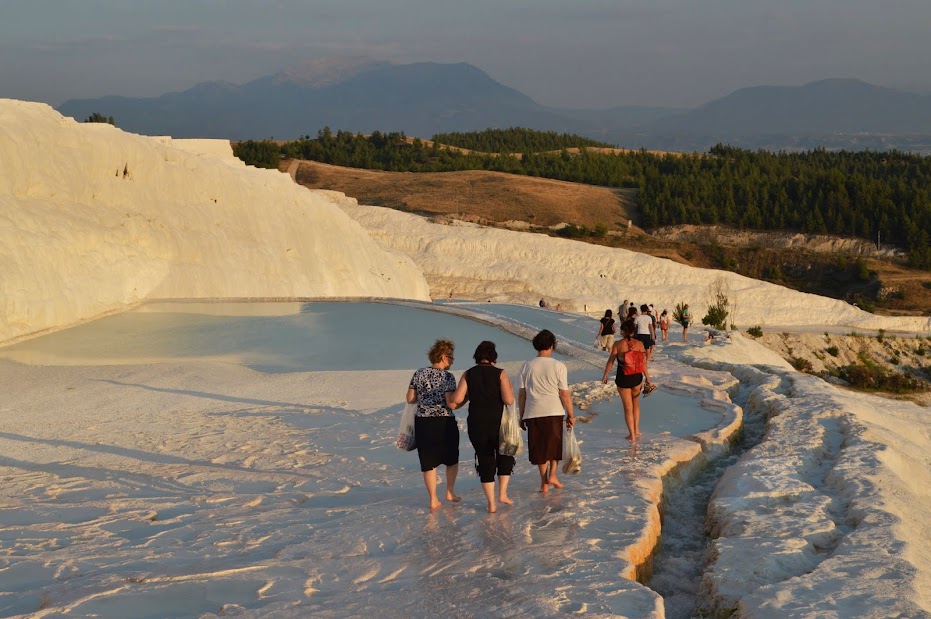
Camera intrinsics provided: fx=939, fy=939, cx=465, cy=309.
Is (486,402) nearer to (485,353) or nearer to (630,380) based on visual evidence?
(485,353)

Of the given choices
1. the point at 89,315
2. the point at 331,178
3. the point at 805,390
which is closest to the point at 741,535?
the point at 805,390

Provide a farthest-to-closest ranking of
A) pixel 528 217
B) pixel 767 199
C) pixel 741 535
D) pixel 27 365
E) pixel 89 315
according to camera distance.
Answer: pixel 767 199, pixel 528 217, pixel 89 315, pixel 27 365, pixel 741 535

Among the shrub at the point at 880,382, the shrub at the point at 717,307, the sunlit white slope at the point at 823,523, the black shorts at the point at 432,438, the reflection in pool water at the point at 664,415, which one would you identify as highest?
the black shorts at the point at 432,438

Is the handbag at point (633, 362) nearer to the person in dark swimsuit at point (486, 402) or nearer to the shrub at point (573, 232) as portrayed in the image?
the person in dark swimsuit at point (486, 402)

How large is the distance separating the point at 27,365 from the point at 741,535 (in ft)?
39.6

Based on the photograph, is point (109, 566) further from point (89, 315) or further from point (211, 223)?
point (211, 223)

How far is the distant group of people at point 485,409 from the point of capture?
705cm

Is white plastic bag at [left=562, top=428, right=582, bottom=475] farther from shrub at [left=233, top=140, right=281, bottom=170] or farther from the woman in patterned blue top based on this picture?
shrub at [left=233, top=140, right=281, bottom=170]

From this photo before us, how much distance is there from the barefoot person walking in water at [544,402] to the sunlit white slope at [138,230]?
42.4 feet

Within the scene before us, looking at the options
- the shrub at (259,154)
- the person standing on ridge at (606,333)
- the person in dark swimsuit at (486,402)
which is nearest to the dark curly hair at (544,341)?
the person in dark swimsuit at (486,402)

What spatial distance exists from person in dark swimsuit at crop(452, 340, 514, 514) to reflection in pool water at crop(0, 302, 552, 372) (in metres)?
7.66

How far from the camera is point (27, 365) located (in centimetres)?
1502

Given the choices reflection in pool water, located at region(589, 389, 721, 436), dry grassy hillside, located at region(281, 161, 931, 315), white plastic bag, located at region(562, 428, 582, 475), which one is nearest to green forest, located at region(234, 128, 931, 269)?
dry grassy hillside, located at region(281, 161, 931, 315)

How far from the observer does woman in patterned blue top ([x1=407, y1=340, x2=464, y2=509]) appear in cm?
710
